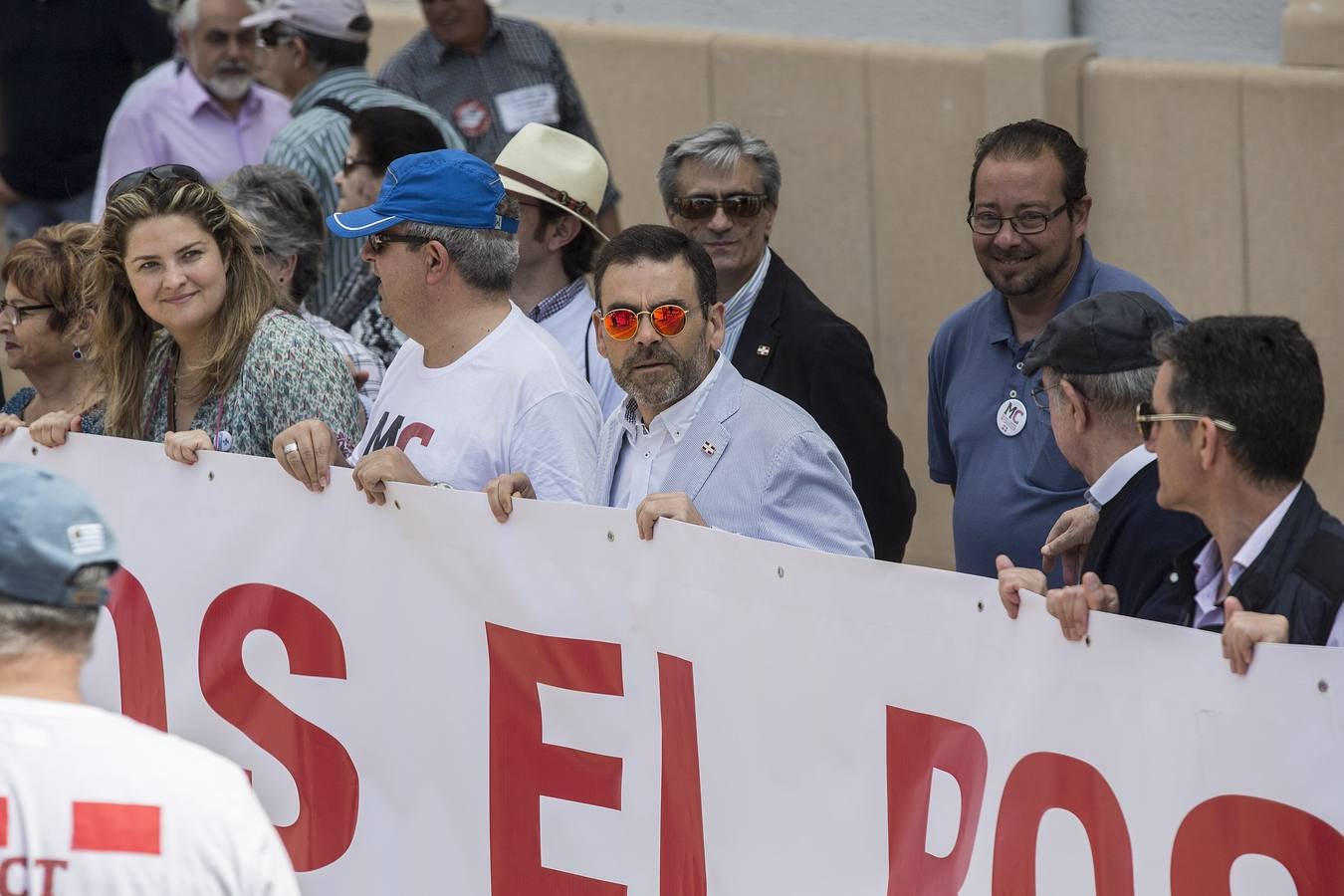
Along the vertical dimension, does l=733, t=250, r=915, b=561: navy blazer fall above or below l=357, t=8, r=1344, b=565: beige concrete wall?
below

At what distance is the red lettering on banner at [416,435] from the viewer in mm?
4184

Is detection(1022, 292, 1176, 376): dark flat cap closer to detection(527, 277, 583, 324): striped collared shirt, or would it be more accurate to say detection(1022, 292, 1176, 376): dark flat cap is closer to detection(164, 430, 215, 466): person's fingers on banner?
detection(527, 277, 583, 324): striped collared shirt

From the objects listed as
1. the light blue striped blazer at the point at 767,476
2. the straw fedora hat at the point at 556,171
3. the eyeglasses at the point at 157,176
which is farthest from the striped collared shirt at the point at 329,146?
the light blue striped blazer at the point at 767,476

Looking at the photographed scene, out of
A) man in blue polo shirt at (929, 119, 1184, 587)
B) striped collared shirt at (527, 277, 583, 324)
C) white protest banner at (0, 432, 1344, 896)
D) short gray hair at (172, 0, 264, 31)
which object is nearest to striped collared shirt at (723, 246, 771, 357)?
striped collared shirt at (527, 277, 583, 324)

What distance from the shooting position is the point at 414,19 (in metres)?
9.45

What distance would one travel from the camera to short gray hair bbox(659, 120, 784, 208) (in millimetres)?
5117

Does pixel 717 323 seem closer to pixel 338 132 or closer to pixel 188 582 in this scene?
Answer: pixel 188 582

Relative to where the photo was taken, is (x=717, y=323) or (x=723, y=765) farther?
(x=717, y=323)

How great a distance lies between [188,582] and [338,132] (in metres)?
2.17

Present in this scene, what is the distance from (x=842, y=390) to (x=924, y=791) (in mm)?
1524

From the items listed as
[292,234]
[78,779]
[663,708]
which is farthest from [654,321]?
[78,779]

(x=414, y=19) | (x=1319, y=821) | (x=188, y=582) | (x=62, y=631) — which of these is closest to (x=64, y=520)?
(x=62, y=631)

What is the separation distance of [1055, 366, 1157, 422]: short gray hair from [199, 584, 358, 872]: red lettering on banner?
1.72 meters

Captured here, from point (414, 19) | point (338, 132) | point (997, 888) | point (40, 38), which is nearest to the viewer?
point (997, 888)
